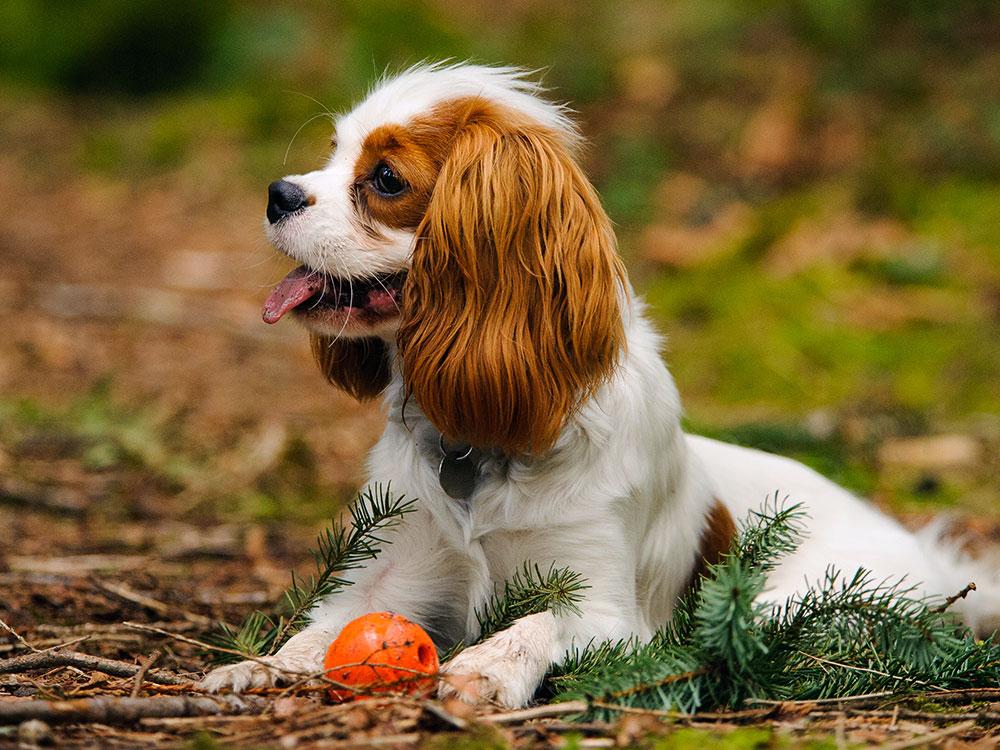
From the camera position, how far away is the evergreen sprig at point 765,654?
99.0 inches

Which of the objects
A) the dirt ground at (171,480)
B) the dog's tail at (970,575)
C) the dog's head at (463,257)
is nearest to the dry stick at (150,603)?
the dirt ground at (171,480)

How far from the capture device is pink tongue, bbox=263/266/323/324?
3229mm

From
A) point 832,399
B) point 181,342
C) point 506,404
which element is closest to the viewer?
point 506,404

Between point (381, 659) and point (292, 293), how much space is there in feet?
3.55

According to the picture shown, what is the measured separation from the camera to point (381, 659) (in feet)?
8.58

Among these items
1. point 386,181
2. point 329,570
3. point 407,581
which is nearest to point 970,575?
point 407,581

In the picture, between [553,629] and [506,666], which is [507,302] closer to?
[553,629]

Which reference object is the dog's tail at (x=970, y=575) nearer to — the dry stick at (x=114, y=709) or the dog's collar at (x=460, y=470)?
the dog's collar at (x=460, y=470)

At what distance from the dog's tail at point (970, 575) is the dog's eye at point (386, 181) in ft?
6.51

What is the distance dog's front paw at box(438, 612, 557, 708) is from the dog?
0.03 metres

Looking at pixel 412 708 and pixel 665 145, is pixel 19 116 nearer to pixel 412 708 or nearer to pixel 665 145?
pixel 665 145

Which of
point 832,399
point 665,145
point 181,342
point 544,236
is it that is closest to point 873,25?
point 665,145

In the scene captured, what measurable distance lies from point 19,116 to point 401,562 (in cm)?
1040

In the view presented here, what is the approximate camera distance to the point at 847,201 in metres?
8.30
